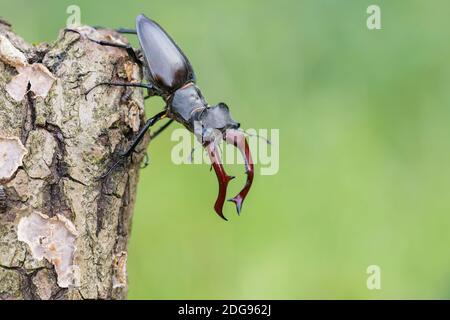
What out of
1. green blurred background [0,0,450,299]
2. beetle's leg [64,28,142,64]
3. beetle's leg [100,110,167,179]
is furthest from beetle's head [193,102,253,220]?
green blurred background [0,0,450,299]

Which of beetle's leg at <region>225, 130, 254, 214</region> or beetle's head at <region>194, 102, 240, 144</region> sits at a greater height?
beetle's head at <region>194, 102, 240, 144</region>

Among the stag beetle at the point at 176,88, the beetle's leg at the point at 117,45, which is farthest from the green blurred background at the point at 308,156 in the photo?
the beetle's leg at the point at 117,45

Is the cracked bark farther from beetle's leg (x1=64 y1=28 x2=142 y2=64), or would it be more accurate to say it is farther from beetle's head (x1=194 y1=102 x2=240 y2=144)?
beetle's head (x1=194 y1=102 x2=240 y2=144)

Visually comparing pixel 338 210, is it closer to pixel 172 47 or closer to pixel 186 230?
pixel 186 230

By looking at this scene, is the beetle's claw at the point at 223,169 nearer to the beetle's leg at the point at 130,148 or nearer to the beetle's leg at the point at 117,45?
the beetle's leg at the point at 130,148

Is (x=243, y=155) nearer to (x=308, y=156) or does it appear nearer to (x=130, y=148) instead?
(x=130, y=148)

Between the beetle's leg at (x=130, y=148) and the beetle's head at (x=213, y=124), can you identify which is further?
the beetle's head at (x=213, y=124)

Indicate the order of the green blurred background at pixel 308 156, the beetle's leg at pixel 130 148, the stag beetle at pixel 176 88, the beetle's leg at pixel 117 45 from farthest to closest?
the green blurred background at pixel 308 156
the stag beetle at pixel 176 88
the beetle's leg at pixel 117 45
the beetle's leg at pixel 130 148

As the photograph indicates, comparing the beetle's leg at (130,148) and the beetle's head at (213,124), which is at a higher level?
the beetle's head at (213,124)
